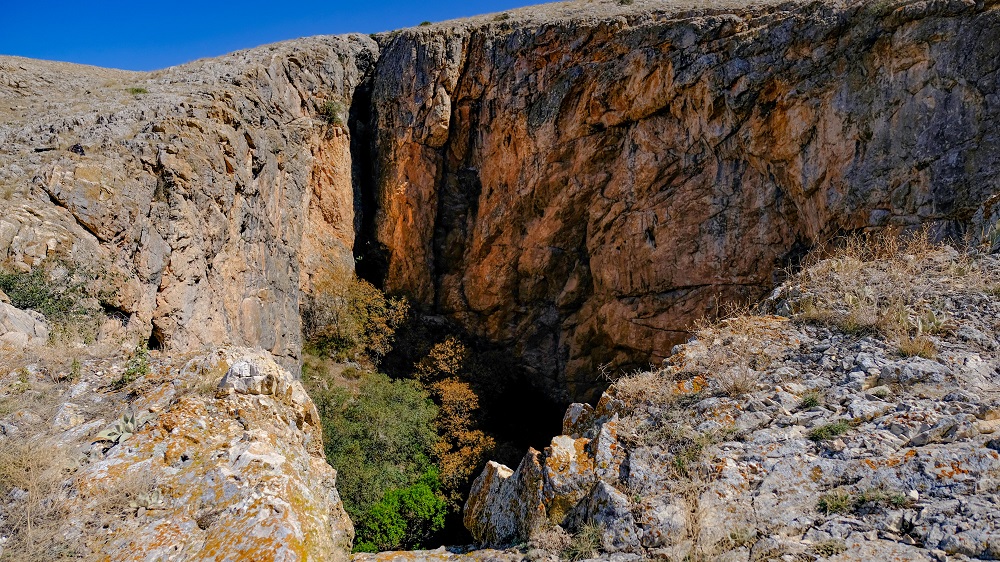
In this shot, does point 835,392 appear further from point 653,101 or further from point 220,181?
point 653,101

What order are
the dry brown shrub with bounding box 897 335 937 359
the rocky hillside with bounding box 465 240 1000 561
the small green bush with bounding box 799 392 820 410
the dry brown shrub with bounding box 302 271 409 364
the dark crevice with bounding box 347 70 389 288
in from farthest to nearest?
the dark crevice with bounding box 347 70 389 288 < the dry brown shrub with bounding box 302 271 409 364 < the dry brown shrub with bounding box 897 335 937 359 < the small green bush with bounding box 799 392 820 410 < the rocky hillside with bounding box 465 240 1000 561

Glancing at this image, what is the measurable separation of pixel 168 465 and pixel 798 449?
15.9 feet

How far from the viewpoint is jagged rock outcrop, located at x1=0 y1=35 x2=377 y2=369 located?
10.0 m

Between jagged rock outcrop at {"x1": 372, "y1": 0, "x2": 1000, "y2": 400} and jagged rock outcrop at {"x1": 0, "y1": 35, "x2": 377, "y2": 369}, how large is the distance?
254 centimetres

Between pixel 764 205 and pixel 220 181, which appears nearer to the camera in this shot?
pixel 220 181

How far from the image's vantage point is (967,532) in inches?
127

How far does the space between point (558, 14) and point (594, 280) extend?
30.7 feet

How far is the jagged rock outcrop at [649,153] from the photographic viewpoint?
1377 centimetres

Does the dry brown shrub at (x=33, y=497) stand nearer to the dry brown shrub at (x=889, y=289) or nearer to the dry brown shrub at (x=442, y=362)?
the dry brown shrub at (x=889, y=289)

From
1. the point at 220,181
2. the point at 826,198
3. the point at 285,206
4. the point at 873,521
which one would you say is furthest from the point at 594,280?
the point at 873,521

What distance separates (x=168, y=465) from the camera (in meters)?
4.32

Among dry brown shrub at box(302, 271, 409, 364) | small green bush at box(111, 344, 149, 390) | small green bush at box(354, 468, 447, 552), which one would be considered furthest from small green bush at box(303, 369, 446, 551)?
small green bush at box(111, 344, 149, 390)

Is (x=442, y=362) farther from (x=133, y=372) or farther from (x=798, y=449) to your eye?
(x=798, y=449)

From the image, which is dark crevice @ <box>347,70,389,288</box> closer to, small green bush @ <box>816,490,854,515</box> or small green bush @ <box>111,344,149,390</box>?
small green bush @ <box>111,344,149,390</box>
